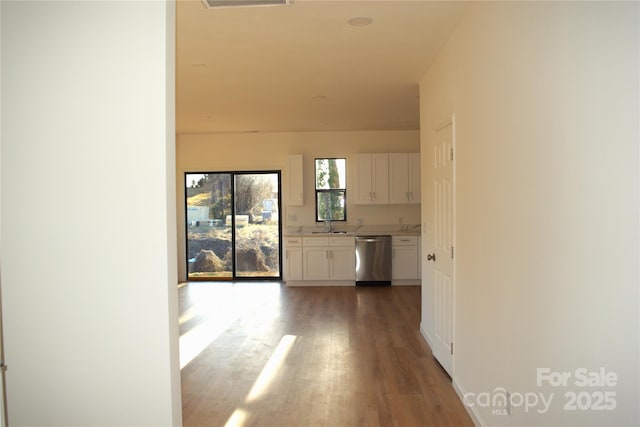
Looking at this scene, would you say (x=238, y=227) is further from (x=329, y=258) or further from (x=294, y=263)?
(x=329, y=258)

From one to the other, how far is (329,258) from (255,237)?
1.54 m

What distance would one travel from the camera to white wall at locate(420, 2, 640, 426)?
1.63 m

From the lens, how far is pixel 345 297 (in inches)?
311

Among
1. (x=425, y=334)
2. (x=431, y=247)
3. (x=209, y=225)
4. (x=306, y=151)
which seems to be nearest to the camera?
(x=431, y=247)

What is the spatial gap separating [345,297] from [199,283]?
9.80ft

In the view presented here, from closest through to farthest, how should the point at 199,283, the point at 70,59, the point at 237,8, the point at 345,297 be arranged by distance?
the point at 70,59
the point at 237,8
the point at 345,297
the point at 199,283

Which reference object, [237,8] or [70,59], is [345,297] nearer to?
[237,8]

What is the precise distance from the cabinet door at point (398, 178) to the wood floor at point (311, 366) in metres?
2.10

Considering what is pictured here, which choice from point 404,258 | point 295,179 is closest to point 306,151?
point 295,179

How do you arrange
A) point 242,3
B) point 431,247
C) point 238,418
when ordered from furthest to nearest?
point 431,247 < point 238,418 < point 242,3

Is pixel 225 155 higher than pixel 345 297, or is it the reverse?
pixel 225 155

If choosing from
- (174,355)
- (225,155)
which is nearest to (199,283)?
(225,155)

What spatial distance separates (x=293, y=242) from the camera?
895 centimetres

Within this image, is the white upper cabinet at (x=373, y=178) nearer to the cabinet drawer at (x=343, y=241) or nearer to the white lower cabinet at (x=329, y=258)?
the cabinet drawer at (x=343, y=241)
